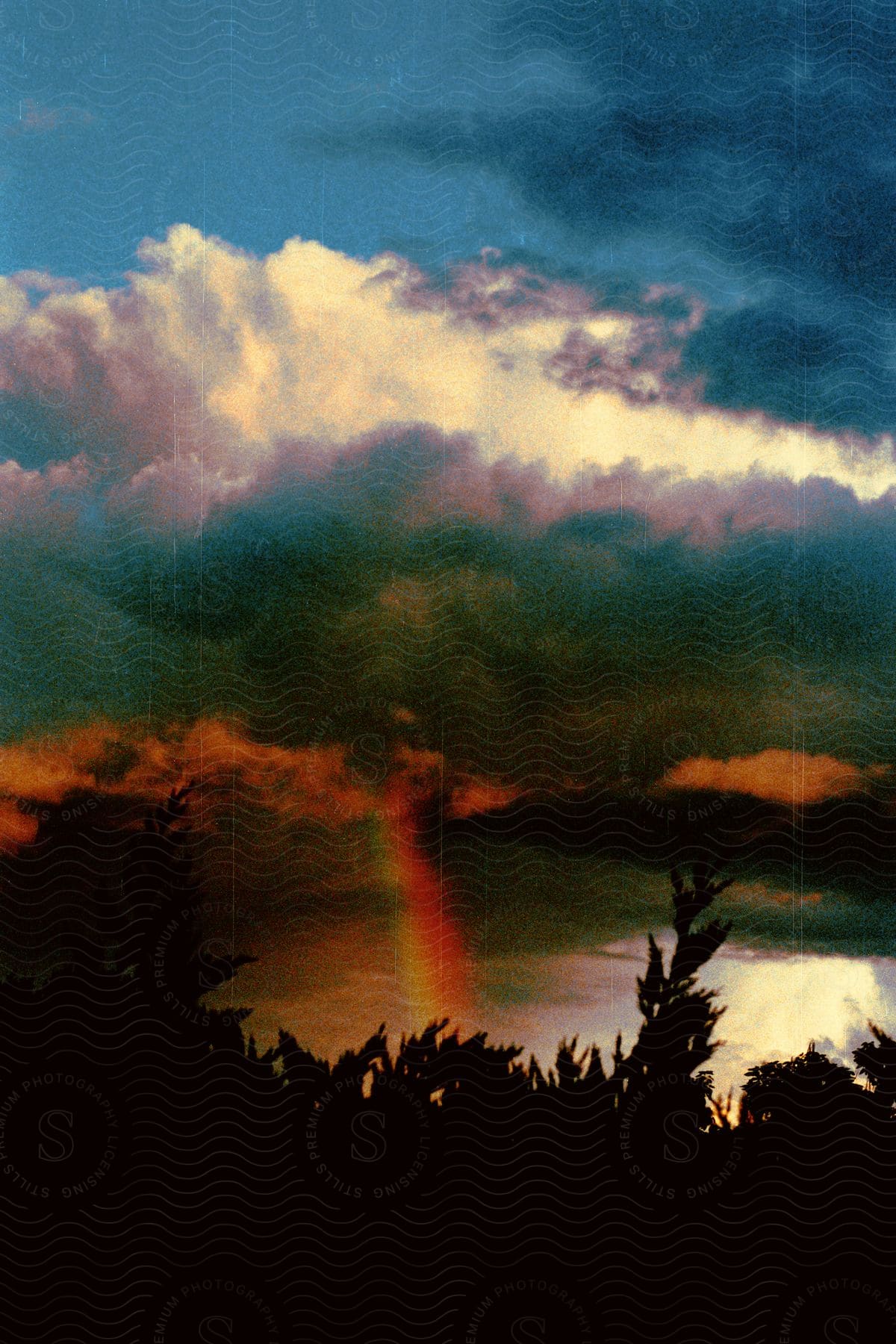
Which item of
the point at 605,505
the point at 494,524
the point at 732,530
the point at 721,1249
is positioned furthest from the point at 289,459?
the point at 721,1249

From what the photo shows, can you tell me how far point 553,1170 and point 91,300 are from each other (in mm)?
3548

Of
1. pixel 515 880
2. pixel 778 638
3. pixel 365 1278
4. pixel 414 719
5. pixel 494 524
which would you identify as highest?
pixel 494 524

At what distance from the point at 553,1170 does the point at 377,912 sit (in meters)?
1.10

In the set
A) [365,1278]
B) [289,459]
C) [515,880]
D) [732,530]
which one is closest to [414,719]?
[515,880]

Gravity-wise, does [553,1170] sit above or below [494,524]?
below

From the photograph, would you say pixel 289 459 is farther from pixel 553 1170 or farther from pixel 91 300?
pixel 553 1170

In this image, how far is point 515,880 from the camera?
4660mm

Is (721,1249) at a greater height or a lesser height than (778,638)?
lesser

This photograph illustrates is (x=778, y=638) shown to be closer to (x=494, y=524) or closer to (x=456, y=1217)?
(x=494, y=524)

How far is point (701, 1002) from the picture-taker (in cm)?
466

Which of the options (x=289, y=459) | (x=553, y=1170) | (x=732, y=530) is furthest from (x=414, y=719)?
(x=553, y=1170)

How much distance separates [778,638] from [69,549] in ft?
8.63

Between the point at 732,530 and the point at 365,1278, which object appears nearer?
the point at 365,1278

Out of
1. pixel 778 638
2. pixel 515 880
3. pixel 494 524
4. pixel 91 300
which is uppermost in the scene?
pixel 91 300
